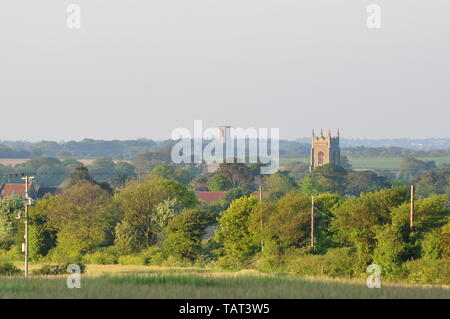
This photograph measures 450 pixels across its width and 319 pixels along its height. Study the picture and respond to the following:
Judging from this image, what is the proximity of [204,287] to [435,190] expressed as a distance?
121 meters

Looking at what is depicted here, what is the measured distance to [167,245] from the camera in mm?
60844

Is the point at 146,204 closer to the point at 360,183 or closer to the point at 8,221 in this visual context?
the point at 8,221

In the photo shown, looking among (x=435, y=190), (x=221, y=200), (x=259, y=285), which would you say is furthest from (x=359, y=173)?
(x=259, y=285)

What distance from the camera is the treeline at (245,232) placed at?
4678cm

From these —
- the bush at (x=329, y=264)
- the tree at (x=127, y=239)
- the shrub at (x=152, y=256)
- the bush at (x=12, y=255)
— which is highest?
the bush at (x=329, y=264)

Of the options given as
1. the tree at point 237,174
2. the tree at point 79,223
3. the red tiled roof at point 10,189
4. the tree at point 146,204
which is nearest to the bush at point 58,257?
the tree at point 79,223

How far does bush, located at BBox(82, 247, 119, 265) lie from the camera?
2442 inches

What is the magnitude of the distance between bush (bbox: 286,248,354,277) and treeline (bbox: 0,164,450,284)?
0.19 ft

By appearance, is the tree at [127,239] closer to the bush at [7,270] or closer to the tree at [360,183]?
the bush at [7,270]

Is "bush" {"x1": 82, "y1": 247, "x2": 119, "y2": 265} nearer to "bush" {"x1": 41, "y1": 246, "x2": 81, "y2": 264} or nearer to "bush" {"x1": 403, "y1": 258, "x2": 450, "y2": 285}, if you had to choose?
"bush" {"x1": 41, "y1": 246, "x2": 81, "y2": 264}

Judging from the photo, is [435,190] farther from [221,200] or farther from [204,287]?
[204,287]

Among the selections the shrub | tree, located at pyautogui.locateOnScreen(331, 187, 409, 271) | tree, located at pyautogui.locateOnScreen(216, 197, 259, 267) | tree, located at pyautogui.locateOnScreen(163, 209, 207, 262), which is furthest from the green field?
tree, located at pyautogui.locateOnScreen(163, 209, 207, 262)

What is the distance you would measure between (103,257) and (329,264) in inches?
843

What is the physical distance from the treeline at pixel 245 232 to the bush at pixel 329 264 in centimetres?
6
